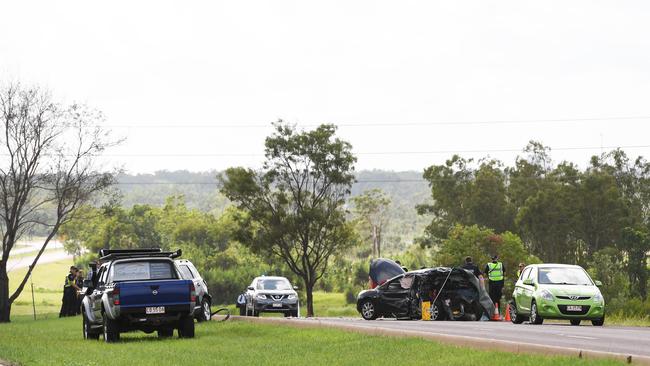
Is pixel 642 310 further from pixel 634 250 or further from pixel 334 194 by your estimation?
pixel 634 250

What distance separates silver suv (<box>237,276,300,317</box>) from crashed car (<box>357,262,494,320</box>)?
6.89 meters

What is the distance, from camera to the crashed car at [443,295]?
31734mm

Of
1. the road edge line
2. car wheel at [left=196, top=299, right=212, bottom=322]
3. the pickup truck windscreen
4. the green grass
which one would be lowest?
the green grass

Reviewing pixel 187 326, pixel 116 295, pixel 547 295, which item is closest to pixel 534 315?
pixel 547 295

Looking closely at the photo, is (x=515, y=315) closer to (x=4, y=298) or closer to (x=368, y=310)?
(x=368, y=310)

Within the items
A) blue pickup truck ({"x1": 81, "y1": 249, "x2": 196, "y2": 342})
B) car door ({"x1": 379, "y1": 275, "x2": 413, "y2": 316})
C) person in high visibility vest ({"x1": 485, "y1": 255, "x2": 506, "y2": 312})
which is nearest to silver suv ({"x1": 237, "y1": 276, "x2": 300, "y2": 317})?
car door ({"x1": 379, "y1": 275, "x2": 413, "y2": 316})

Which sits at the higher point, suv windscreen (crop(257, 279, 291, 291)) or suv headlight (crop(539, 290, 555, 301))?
suv windscreen (crop(257, 279, 291, 291))

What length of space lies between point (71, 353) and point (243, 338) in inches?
159

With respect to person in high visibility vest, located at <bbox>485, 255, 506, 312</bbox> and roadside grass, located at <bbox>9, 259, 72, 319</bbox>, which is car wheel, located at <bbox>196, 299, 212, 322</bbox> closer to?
person in high visibility vest, located at <bbox>485, 255, 506, 312</bbox>

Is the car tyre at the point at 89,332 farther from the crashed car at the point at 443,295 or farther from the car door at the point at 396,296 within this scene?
the car door at the point at 396,296

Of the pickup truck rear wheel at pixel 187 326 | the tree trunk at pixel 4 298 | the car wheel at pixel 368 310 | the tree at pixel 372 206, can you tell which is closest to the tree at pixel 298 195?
the tree trunk at pixel 4 298

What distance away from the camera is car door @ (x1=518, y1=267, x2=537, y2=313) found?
2839 cm

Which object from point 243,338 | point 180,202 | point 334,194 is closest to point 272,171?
point 334,194

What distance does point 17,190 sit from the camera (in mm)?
56812
